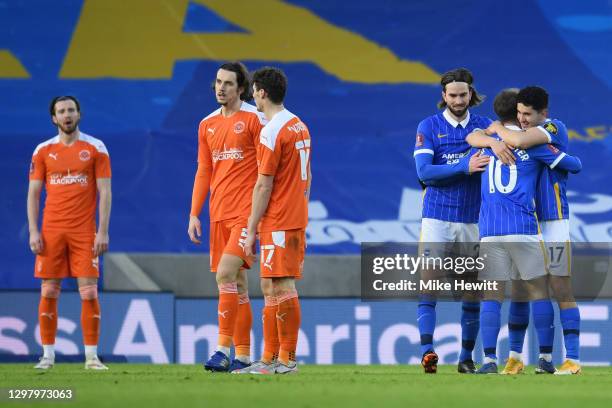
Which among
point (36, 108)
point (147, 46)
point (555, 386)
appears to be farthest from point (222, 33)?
point (555, 386)

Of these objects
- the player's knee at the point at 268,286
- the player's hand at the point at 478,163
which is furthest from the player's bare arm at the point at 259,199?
the player's hand at the point at 478,163

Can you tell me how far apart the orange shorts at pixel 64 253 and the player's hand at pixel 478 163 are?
8.41ft

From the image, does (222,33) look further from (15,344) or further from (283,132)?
(283,132)

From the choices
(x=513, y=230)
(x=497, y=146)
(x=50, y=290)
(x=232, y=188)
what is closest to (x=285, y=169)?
(x=232, y=188)

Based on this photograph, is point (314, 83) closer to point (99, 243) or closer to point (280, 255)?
point (99, 243)

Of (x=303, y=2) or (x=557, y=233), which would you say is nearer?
(x=557, y=233)

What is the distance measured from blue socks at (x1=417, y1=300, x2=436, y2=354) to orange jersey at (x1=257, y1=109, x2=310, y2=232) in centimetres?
93

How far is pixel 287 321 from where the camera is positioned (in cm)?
711

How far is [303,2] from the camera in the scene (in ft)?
42.3

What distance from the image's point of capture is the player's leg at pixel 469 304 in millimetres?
7602

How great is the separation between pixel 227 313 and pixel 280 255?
593 millimetres

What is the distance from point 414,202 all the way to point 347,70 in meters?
1.46

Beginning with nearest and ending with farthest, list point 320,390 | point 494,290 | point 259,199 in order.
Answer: point 320,390 < point 259,199 < point 494,290

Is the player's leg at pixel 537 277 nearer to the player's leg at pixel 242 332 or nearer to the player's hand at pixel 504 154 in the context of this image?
the player's hand at pixel 504 154
